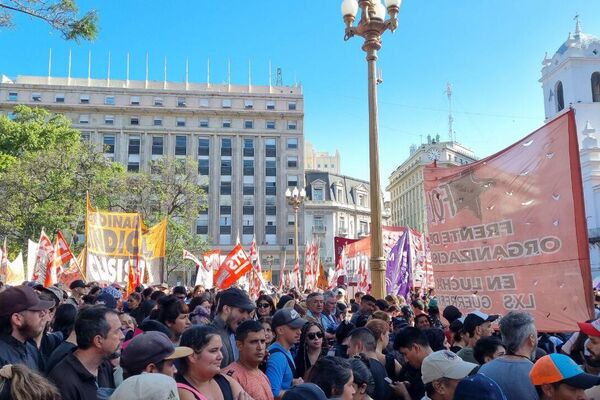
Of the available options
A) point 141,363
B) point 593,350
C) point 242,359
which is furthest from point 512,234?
point 141,363

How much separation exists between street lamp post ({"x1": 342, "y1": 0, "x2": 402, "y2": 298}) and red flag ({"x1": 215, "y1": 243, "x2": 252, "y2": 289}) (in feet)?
21.0

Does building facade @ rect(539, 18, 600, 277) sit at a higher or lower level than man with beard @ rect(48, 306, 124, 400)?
higher

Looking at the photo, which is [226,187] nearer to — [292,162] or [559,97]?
[292,162]

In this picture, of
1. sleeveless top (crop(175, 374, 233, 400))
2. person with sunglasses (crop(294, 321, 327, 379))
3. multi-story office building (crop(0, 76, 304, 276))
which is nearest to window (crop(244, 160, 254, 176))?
multi-story office building (crop(0, 76, 304, 276))

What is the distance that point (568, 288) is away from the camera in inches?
184

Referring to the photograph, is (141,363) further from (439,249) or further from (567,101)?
(567,101)

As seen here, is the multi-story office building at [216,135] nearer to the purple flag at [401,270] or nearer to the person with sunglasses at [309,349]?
the purple flag at [401,270]

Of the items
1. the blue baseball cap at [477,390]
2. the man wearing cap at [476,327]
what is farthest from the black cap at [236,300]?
the blue baseball cap at [477,390]

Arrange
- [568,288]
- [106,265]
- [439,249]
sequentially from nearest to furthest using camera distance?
[568,288] < [439,249] < [106,265]

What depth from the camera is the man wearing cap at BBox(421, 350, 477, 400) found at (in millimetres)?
3176

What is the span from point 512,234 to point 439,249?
1.13 meters

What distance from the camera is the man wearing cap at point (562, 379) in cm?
302

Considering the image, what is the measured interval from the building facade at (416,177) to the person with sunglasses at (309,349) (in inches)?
2898

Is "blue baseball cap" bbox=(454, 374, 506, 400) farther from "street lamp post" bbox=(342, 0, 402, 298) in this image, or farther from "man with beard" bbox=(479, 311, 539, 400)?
"street lamp post" bbox=(342, 0, 402, 298)
